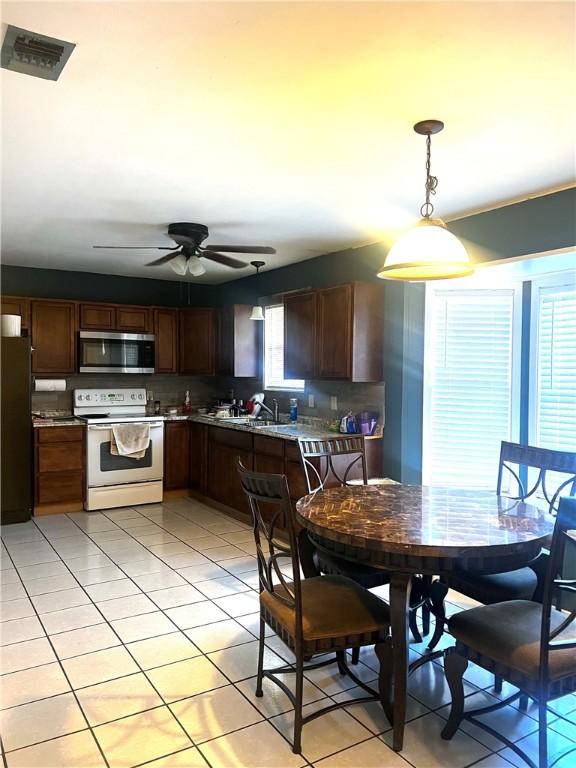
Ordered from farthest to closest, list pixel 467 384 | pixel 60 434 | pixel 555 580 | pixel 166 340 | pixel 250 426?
pixel 166 340
pixel 60 434
pixel 250 426
pixel 467 384
pixel 555 580

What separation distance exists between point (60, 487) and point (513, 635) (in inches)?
176

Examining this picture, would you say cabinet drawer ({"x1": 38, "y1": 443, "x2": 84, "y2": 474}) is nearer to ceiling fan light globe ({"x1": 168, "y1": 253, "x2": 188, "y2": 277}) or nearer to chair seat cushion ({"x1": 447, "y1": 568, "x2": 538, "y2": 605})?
ceiling fan light globe ({"x1": 168, "y1": 253, "x2": 188, "y2": 277})

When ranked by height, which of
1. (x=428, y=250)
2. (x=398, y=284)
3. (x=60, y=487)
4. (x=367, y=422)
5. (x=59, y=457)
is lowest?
(x=60, y=487)

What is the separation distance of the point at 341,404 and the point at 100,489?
8.26 ft

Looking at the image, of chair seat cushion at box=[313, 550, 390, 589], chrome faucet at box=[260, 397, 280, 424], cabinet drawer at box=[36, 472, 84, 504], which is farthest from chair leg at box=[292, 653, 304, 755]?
cabinet drawer at box=[36, 472, 84, 504]

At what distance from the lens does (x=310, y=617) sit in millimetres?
2090

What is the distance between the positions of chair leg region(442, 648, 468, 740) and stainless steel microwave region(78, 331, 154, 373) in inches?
186

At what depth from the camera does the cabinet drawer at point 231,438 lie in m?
4.87

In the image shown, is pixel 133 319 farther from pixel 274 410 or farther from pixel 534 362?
pixel 534 362

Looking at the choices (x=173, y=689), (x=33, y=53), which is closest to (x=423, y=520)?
(x=173, y=689)

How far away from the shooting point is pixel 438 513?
7.94 ft

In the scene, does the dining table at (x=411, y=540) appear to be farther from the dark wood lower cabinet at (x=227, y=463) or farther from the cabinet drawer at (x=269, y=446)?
the dark wood lower cabinet at (x=227, y=463)

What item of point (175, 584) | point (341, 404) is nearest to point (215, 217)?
point (341, 404)

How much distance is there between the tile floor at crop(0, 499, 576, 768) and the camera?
2.01 m
